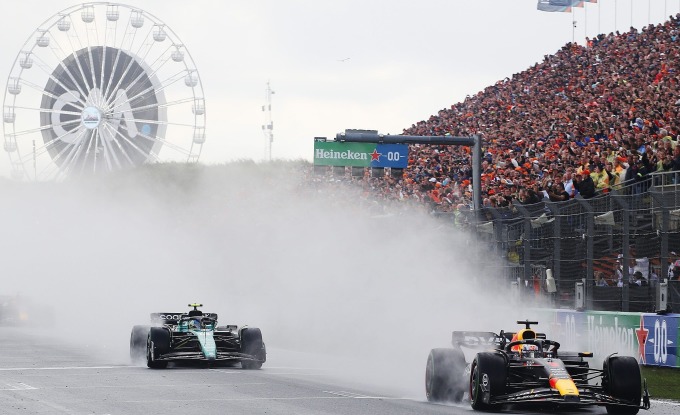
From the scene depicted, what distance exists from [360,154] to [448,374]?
19.5 metres

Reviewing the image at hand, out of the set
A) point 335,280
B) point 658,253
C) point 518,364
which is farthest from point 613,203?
point 335,280

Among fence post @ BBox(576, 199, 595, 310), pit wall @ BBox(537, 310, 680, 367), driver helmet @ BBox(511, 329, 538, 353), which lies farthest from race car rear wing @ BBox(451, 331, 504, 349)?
Answer: fence post @ BBox(576, 199, 595, 310)

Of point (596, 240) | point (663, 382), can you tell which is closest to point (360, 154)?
point (596, 240)

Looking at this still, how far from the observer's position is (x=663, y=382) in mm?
20484

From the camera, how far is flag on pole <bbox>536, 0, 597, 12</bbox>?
5147 cm

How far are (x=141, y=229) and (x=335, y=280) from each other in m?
21.6

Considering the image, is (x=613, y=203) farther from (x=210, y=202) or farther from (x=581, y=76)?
(x=210, y=202)

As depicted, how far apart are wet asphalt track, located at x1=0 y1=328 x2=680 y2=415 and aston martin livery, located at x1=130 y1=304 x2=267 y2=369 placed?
0.80 ft

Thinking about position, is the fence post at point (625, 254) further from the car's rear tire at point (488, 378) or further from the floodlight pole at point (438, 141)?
the floodlight pole at point (438, 141)

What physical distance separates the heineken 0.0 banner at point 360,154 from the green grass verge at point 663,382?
15230 millimetres

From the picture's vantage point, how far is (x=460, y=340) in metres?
17.9

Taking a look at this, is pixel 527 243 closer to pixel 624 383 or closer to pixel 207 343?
pixel 207 343

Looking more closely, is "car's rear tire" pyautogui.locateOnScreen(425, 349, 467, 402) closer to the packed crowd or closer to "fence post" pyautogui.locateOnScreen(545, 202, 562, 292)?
"fence post" pyautogui.locateOnScreen(545, 202, 562, 292)

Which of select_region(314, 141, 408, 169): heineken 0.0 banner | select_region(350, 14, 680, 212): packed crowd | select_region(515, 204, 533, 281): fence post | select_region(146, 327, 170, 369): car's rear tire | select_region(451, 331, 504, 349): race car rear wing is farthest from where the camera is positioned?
select_region(314, 141, 408, 169): heineken 0.0 banner
